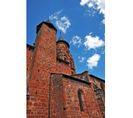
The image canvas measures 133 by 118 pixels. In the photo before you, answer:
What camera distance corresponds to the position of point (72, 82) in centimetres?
621

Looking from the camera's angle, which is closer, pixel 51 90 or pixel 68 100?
pixel 68 100

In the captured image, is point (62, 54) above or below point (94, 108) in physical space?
above

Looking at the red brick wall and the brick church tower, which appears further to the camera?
the red brick wall

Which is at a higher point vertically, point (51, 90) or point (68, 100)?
point (51, 90)

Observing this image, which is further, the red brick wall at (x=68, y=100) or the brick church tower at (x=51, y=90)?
the red brick wall at (x=68, y=100)

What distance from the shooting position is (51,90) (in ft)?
18.7

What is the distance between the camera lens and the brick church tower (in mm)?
5008

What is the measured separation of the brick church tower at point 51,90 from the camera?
5.01 metres
